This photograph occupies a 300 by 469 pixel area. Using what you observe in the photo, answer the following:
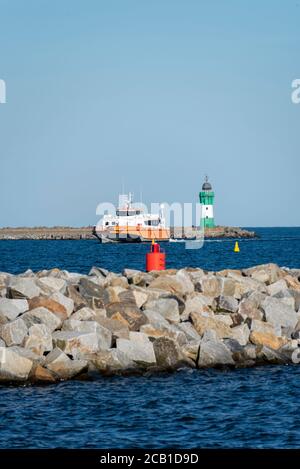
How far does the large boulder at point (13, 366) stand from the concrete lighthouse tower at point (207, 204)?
104682mm

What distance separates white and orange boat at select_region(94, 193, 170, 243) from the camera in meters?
99.6

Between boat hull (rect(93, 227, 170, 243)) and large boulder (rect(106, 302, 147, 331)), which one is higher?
boat hull (rect(93, 227, 170, 243))

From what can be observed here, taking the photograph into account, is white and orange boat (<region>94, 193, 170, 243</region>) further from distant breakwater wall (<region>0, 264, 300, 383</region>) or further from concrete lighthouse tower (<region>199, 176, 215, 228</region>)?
distant breakwater wall (<region>0, 264, 300, 383</region>)

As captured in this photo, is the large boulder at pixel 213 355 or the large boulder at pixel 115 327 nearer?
the large boulder at pixel 213 355

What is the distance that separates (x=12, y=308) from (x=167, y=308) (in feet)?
10.7

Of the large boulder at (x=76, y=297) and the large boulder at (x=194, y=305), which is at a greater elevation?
the large boulder at (x=76, y=297)

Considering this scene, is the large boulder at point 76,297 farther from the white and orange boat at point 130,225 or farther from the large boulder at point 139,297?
the white and orange boat at point 130,225

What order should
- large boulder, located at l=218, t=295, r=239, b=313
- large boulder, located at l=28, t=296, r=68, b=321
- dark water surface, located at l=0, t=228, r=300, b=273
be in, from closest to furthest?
large boulder, located at l=28, t=296, r=68, b=321
large boulder, located at l=218, t=295, r=239, b=313
dark water surface, located at l=0, t=228, r=300, b=273

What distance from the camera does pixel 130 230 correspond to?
9944 cm

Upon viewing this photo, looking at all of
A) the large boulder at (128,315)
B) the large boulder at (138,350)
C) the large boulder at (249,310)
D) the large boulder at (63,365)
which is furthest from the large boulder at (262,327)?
the large boulder at (63,365)

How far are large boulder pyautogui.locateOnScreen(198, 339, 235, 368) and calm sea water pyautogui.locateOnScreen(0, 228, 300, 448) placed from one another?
0.31m

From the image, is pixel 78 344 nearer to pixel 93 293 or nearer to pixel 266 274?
pixel 93 293

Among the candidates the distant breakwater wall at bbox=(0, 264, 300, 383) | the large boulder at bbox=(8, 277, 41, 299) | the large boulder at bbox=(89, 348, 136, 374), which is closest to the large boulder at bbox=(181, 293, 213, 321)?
the distant breakwater wall at bbox=(0, 264, 300, 383)

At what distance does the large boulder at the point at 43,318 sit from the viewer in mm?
17750
